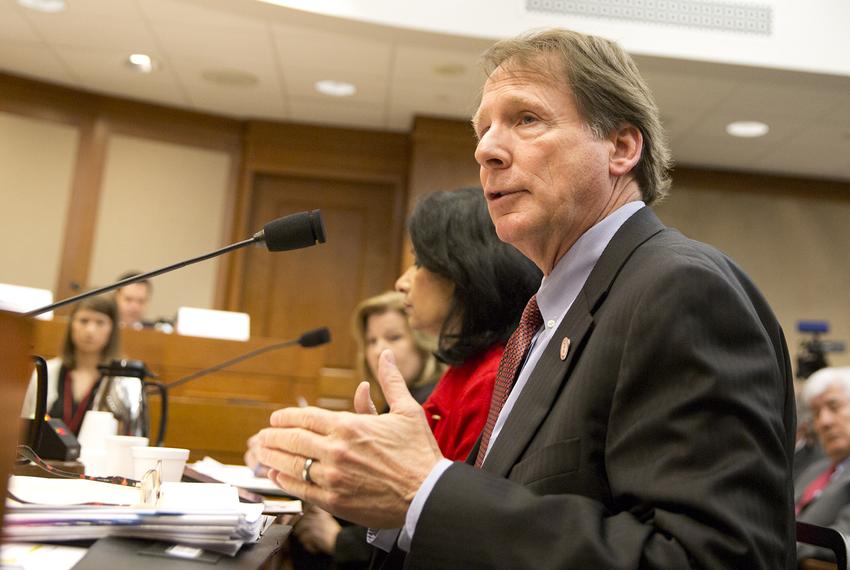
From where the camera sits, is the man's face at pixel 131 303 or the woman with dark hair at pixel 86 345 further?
the man's face at pixel 131 303

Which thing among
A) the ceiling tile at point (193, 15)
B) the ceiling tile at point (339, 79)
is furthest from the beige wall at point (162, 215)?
the ceiling tile at point (193, 15)

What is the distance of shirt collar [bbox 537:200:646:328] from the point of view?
1.26m

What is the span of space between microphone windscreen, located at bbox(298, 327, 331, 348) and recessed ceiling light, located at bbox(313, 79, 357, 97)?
3194mm

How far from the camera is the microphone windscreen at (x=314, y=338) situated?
117 inches

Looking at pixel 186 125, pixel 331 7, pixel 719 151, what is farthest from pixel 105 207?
pixel 719 151

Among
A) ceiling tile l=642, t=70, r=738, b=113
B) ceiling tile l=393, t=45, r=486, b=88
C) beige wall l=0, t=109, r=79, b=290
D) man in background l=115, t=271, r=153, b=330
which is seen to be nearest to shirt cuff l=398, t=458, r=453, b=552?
ceiling tile l=393, t=45, r=486, b=88

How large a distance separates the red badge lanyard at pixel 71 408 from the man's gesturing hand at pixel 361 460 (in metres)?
1.55

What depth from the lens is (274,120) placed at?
677 cm

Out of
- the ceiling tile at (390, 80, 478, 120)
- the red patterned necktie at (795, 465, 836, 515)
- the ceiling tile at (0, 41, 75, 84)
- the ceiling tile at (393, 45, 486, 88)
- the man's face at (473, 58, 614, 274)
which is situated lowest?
the red patterned necktie at (795, 465, 836, 515)

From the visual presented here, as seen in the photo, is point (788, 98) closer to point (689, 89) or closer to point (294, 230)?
point (689, 89)

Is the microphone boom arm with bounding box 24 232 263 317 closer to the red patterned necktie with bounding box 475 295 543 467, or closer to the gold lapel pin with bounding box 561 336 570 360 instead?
the red patterned necktie with bounding box 475 295 543 467

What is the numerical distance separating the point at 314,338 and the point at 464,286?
123 centimetres

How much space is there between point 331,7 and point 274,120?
7.24ft

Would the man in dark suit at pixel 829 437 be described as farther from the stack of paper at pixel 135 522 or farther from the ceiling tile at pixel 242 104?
the ceiling tile at pixel 242 104
